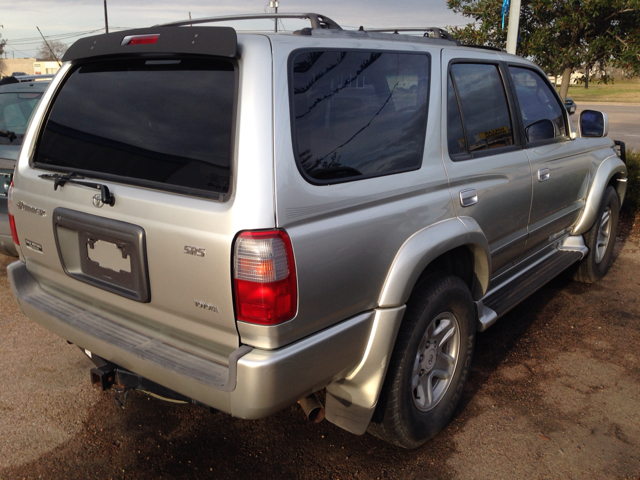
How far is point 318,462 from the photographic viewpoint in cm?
271

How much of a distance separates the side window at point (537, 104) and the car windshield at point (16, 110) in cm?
435

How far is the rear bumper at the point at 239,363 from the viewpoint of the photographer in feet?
6.37

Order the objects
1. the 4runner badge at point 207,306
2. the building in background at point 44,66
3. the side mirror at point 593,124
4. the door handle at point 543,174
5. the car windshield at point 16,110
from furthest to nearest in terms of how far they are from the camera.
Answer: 1. the building in background at point 44,66
2. the car windshield at point 16,110
3. the side mirror at point 593,124
4. the door handle at point 543,174
5. the 4runner badge at point 207,306

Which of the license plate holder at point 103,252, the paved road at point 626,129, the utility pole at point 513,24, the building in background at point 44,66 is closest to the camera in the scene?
the license plate holder at point 103,252

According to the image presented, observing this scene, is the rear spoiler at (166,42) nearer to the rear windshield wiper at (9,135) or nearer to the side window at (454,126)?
the side window at (454,126)

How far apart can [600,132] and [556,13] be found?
13.9 ft

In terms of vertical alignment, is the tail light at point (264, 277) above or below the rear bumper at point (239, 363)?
above

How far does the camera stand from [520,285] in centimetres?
370

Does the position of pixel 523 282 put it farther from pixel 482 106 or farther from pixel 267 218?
pixel 267 218

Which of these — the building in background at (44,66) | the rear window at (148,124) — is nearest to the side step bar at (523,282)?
the rear window at (148,124)

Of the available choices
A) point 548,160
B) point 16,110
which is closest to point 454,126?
point 548,160

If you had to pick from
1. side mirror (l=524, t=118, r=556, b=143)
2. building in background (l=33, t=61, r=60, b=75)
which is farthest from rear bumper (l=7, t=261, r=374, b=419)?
building in background (l=33, t=61, r=60, b=75)

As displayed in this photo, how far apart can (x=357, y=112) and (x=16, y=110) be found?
4580mm

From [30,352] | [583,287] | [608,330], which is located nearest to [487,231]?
[608,330]
